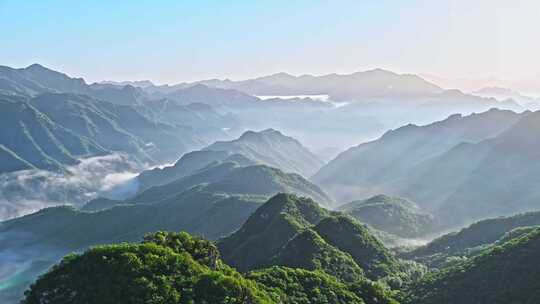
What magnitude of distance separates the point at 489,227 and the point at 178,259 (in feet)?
489

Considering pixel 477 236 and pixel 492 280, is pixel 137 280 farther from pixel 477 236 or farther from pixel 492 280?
pixel 477 236

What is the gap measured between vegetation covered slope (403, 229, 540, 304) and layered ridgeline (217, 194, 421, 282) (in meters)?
17.7

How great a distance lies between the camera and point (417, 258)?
529 ft

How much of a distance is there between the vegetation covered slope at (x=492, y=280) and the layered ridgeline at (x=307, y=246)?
17.7 metres

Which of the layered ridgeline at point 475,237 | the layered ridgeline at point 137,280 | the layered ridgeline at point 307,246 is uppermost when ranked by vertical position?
the layered ridgeline at point 137,280

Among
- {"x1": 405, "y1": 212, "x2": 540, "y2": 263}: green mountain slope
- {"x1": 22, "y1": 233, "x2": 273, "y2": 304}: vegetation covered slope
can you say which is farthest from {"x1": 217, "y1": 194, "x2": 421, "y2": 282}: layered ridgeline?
{"x1": 22, "y1": 233, "x2": 273, "y2": 304}: vegetation covered slope

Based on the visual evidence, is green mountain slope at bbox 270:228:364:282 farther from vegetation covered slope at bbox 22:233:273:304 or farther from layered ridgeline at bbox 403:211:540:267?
layered ridgeline at bbox 403:211:540:267

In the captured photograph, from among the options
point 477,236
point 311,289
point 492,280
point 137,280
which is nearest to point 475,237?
point 477,236

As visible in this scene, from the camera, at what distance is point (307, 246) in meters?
109

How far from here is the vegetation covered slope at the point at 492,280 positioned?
260ft

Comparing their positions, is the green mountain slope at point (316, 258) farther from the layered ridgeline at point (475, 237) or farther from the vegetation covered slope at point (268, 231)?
the layered ridgeline at point (475, 237)

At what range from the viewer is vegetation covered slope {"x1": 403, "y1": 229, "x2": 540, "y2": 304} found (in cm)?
7919

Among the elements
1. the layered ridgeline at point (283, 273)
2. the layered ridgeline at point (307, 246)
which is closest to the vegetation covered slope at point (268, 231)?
the layered ridgeline at point (307, 246)

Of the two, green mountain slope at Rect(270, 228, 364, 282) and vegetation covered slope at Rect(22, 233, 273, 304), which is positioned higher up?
vegetation covered slope at Rect(22, 233, 273, 304)
